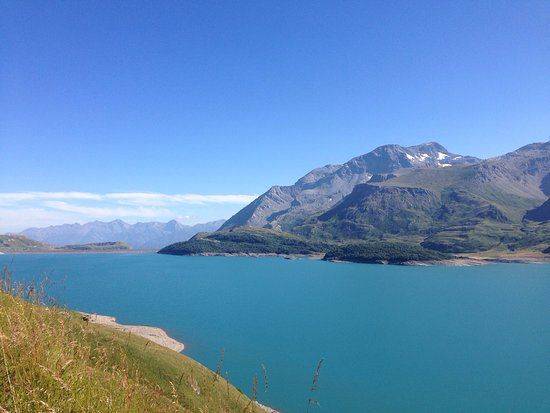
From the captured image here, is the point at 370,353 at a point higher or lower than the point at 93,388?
lower

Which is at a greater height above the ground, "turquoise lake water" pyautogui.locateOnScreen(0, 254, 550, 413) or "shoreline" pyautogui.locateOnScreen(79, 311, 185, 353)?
"shoreline" pyautogui.locateOnScreen(79, 311, 185, 353)

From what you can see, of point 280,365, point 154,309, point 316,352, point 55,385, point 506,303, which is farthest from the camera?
point 506,303

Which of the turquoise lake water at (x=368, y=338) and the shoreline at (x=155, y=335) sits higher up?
the shoreline at (x=155, y=335)

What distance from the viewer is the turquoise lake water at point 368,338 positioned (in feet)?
202

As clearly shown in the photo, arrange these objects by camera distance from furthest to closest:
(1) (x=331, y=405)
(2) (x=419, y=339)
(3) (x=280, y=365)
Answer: (2) (x=419, y=339), (3) (x=280, y=365), (1) (x=331, y=405)

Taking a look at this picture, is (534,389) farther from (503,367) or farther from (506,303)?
(506,303)

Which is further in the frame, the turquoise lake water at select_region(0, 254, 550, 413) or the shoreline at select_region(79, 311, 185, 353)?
the shoreline at select_region(79, 311, 185, 353)

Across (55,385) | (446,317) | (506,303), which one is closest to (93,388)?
(55,385)

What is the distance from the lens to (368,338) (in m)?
96.4

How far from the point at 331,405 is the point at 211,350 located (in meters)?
33.9

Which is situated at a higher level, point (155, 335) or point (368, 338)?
point (155, 335)

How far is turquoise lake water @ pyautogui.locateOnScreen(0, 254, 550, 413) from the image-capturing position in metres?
61.7

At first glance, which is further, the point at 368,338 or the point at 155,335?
the point at 368,338

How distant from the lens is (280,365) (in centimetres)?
7456
